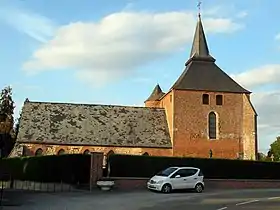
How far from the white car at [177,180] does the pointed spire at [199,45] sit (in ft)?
95.5

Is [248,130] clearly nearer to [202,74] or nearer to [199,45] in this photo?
[202,74]

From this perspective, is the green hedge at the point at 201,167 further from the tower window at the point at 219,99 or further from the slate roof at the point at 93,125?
the tower window at the point at 219,99

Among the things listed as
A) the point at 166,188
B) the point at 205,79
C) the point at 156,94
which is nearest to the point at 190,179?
the point at 166,188

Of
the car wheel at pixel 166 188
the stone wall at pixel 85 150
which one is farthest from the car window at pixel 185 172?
the stone wall at pixel 85 150

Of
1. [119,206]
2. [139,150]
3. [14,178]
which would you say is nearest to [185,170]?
[119,206]

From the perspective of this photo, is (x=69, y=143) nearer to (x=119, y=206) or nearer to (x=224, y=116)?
(x=224, y=116)

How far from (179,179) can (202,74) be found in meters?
28.2

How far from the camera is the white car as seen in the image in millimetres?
28109

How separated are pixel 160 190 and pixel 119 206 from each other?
28.9 ft

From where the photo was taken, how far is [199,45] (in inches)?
2251

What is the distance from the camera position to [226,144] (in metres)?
52.6

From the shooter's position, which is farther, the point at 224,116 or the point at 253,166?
the point at 224,116

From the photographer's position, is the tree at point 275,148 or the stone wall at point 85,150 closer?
the stone wall at point 85,150

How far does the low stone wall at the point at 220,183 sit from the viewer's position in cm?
3266
